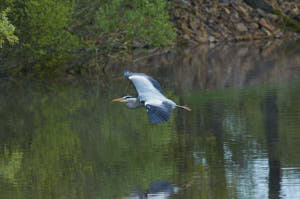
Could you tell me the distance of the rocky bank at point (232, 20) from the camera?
204 feet

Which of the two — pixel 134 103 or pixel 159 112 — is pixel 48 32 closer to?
pixel 134 103

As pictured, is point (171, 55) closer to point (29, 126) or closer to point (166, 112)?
point (29, 126)

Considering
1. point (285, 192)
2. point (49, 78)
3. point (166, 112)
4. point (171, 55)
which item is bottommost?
point (285, 192)

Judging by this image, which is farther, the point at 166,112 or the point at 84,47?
the point at 84,47

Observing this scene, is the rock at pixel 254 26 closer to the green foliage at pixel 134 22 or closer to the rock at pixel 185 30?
the rock at pixel 185 30

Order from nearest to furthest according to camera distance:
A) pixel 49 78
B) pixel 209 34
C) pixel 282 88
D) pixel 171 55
A: pixel 282 88 → pixel 49 78 → pixel 171 55 → pixel 209 34

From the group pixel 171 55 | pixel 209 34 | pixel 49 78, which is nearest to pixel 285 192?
pixel 49 78

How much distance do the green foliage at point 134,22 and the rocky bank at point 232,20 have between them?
23.2 meters

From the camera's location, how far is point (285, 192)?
11.8 m

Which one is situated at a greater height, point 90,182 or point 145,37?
point 145,37

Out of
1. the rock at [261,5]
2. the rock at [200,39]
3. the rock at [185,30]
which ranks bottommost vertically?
the rock at [200,39]

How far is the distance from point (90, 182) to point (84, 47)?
80.2ft

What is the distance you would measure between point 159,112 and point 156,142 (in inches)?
143

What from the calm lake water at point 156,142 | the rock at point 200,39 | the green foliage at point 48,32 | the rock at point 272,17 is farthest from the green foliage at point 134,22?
the rock at point 272,17
